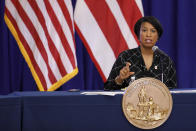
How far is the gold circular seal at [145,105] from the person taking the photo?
1.28 metres

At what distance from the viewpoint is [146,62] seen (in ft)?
6.67

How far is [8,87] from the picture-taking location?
3.29 m

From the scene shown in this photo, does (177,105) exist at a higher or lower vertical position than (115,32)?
lower

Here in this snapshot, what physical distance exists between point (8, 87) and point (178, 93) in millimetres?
2437

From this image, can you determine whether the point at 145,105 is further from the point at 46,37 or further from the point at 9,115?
the point at 46,37

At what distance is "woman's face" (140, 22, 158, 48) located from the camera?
2.06m

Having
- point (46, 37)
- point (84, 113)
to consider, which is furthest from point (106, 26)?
point (84, 113)

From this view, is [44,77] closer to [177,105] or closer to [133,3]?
[133,3]

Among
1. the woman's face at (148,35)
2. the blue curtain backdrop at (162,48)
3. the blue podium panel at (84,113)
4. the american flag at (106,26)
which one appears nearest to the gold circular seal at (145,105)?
the blue podium panel at (84,113)

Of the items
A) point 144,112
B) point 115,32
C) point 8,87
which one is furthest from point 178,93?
point 8,87

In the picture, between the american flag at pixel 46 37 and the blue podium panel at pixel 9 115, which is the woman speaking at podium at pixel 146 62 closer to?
the blue podium panel at pixel 9 115

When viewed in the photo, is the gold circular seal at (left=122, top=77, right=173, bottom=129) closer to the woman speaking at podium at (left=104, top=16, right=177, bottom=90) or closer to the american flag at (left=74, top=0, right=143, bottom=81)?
the woman speaking at podium at (left=104, top=16, right=177, bottom=90)

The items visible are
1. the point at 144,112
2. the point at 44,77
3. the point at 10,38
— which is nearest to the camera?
the point at 144,112

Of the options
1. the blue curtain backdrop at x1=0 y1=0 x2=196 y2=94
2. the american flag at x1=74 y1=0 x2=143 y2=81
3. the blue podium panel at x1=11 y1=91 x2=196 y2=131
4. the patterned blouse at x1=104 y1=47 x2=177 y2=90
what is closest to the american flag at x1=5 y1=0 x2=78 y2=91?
the american flag at x1=74 y1=0 x2=143 y2=81
